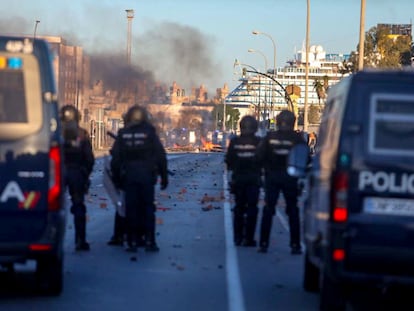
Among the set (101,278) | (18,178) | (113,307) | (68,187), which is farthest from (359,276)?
(68,187)

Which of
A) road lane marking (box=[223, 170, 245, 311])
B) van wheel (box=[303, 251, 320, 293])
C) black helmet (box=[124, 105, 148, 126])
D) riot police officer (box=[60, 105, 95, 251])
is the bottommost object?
road lane marking (box=[223, 170, 245, 311])

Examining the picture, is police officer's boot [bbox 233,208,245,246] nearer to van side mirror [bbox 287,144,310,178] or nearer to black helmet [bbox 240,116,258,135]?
black helmet [bbox 240,116,258,135]

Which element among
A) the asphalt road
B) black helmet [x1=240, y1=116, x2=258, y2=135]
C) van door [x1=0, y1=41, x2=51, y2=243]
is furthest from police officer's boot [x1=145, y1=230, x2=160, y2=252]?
van door [x1=0, y1=41, x2=51, y2=243]

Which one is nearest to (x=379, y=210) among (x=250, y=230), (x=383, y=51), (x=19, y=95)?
(x=19, y=95)

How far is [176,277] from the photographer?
12.0 metres

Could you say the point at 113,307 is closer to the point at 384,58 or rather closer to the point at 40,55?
the point at 40,55

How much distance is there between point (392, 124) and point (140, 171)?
600 centimetres

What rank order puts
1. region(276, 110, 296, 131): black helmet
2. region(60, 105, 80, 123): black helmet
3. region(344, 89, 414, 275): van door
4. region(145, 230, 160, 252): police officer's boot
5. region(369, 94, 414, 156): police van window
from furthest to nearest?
1. region(276, 110, 296, 131): black helmet
2. region(145, 230, 160, 252): police officer's boot
3. region(60, 105, 80, 123): black helmet
4. region(369, 94, 414, 156): police van window
5. region(344, 89, 414, 275): van door

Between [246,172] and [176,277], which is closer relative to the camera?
[176,277]

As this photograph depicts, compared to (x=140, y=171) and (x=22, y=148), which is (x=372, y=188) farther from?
(x=140, y=171)

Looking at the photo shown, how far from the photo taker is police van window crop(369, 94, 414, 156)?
8438 millimetres

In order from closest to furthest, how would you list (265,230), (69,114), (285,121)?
(69,114) < (285,121) < (265,230)

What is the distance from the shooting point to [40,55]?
32.0 feet

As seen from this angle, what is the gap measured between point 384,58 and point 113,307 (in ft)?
177
